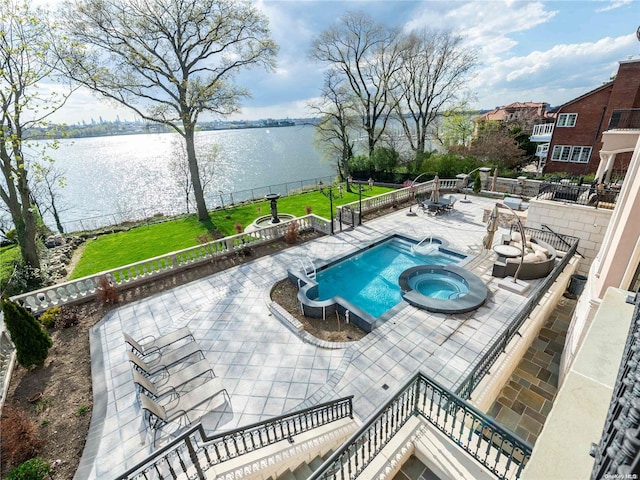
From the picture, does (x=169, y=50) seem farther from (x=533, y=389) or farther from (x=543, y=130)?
(x=543, y=130)

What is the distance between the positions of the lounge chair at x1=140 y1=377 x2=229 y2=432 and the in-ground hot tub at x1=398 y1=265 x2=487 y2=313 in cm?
606

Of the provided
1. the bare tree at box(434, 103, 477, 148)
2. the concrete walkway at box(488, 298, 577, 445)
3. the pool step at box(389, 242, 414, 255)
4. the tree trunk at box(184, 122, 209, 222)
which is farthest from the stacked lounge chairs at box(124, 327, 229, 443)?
the bare tree at box(434, 103, 477, 148)

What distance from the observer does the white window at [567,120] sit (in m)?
22.1

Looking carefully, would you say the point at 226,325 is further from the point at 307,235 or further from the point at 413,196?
the point at 413,196

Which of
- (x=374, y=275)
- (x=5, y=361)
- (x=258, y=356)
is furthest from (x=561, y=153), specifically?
(x=5, y=361)

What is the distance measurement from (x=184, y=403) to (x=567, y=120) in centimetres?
3170

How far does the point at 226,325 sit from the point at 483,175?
2109 centimetres

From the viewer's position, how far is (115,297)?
964cm

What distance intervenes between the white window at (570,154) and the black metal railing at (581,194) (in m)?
14.7

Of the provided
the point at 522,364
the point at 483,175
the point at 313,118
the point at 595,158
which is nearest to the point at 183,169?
the point at 313,118

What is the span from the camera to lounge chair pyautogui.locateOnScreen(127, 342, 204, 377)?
6191mm

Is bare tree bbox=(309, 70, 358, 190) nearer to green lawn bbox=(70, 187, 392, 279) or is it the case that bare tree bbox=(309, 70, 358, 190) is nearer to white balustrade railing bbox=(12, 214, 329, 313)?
green lawn bbox=(70, 187, 392, 279)

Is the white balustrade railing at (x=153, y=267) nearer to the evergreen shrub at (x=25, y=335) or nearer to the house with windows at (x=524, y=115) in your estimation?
the evergreen shrub at (x=25, y=335)

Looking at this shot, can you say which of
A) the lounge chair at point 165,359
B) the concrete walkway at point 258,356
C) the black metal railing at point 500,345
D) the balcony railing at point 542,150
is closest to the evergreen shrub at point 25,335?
the concrete walkway at point 258,356
